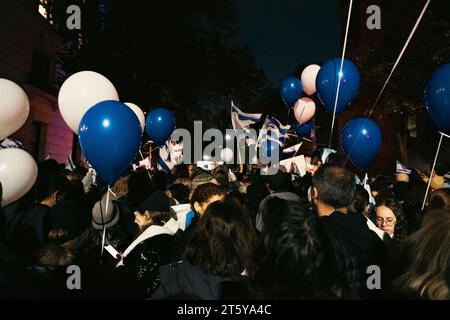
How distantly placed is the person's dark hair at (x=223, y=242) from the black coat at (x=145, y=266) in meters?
0.56

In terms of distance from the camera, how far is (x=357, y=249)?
225cm

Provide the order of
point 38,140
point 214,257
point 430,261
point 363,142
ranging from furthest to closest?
point 38,140 → point 363,142 → point 214,257 → point 430,261

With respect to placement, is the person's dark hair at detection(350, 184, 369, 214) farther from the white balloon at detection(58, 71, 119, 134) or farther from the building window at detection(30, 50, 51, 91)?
the building window at detection(30, 50, 51, 91)

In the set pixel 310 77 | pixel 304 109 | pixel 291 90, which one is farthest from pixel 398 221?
pixel 291 90

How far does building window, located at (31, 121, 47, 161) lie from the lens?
17.1 meters

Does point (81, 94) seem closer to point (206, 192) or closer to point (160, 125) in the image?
point (206, 192)

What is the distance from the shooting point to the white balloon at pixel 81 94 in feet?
14.0

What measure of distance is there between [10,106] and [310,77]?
217 inches

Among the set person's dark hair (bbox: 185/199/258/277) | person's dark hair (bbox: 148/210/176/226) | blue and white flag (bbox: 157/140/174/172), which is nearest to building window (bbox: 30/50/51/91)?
blue and white flag (bbox: 157/140/174/172)

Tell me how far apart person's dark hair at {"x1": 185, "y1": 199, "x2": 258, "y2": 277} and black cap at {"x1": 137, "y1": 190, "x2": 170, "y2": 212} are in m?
1.33

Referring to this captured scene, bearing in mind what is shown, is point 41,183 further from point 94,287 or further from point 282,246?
point 282,246

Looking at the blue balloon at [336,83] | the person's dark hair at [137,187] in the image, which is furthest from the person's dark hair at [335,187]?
the blue balloon at [336,83]

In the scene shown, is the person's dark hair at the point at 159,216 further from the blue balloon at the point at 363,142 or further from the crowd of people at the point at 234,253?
the blue balloon at the point at 363,142
